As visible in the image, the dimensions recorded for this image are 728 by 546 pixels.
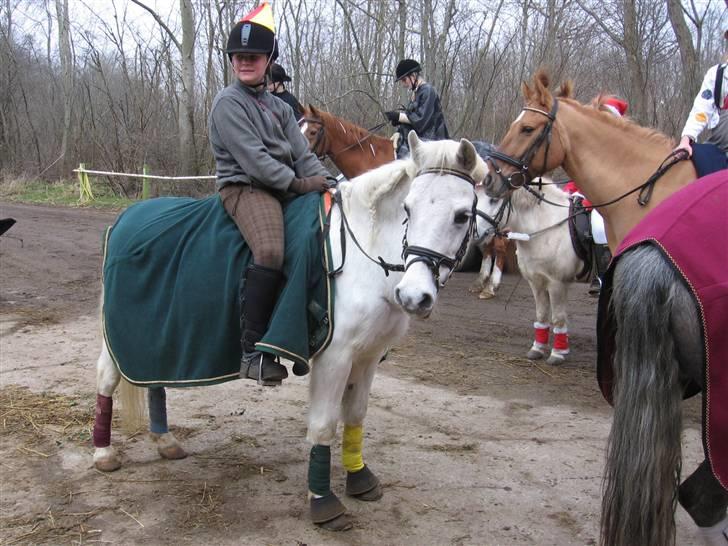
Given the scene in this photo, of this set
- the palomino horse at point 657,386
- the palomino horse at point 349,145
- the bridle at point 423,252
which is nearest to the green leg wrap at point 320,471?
the bridle at point 423,252

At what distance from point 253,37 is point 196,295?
1.39 metres

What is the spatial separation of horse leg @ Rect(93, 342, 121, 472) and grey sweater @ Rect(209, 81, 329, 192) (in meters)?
1.32

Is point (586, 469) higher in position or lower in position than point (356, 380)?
lower

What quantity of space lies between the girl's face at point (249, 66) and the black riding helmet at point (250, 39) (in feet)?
0.13

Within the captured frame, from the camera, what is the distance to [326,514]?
126 inches

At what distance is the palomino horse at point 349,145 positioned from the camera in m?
8.27

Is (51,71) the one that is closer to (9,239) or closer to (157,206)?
(9,239)

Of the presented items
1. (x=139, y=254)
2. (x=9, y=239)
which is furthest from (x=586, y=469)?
(x=9, y=239)

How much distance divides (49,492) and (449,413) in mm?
2722

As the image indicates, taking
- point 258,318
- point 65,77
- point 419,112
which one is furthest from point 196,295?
point 65,77

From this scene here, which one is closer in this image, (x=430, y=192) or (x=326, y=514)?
(x=430, y=192)

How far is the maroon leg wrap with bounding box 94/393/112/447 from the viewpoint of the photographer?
3801 millimetres

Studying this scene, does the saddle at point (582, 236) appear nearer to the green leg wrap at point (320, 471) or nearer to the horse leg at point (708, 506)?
the green leg wrap at point (320, 471)

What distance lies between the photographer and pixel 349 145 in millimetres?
8328
